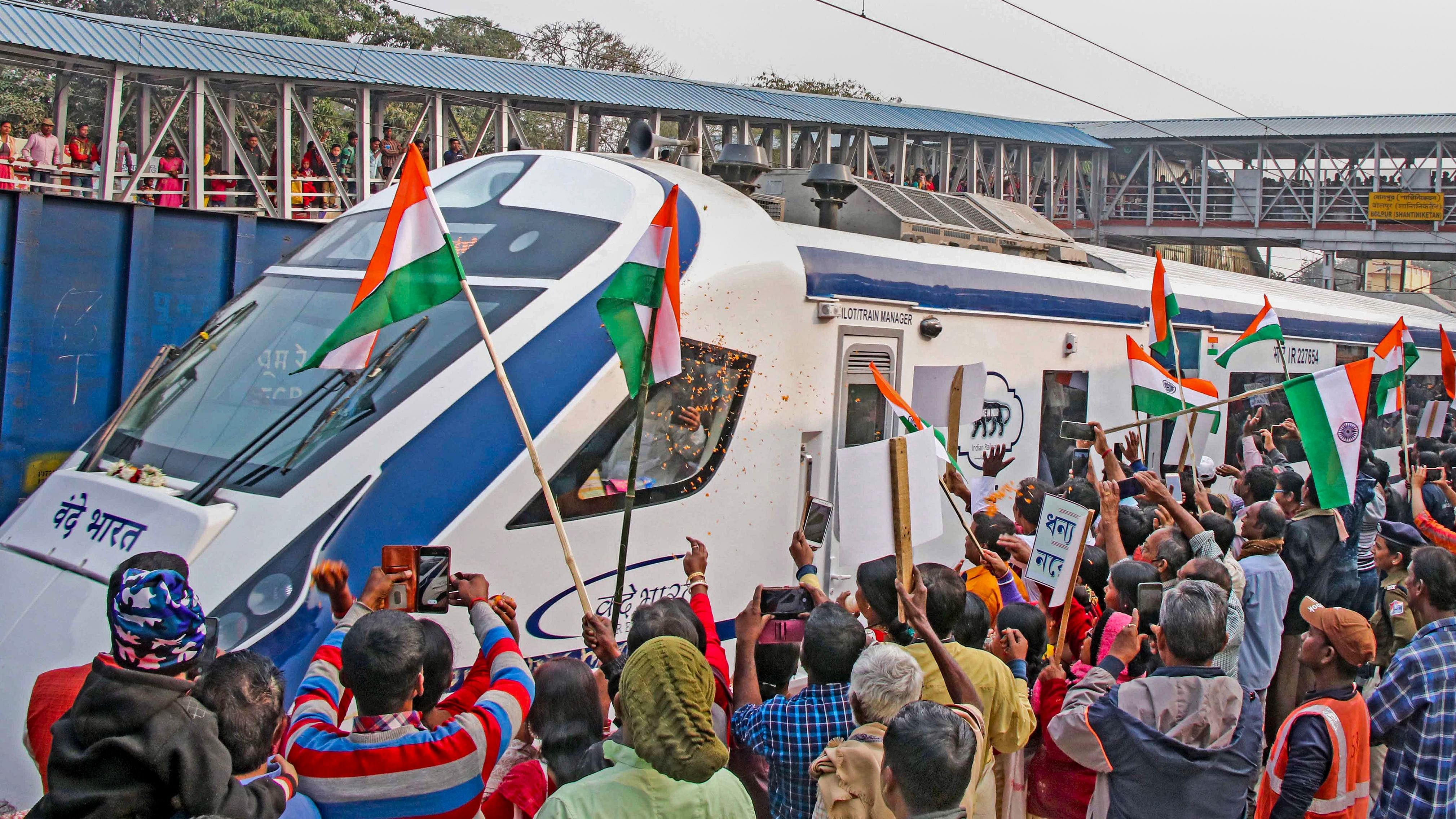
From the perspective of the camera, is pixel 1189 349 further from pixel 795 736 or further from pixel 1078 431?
pixel 795 736

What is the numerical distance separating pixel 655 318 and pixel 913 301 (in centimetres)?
266

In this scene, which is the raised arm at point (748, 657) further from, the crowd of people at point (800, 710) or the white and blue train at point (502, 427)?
the white and blue train at point (502, 427)

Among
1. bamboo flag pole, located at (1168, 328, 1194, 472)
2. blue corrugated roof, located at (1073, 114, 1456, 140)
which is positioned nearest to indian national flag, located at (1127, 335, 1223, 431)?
bamboo flag pole, located at (1168, 328, 1194, 472)

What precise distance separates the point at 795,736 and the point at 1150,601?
178 cm

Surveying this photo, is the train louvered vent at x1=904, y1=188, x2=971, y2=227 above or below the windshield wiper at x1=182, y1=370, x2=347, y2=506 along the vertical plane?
above

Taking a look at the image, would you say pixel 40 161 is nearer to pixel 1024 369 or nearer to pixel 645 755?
pixel 1024 369

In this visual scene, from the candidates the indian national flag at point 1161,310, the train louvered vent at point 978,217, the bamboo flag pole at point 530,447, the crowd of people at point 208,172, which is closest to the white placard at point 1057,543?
the bamboo flag pole at point 530,447

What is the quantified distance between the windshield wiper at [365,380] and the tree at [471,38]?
33.4 metres

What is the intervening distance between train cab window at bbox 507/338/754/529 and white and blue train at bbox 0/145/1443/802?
0.01 metres

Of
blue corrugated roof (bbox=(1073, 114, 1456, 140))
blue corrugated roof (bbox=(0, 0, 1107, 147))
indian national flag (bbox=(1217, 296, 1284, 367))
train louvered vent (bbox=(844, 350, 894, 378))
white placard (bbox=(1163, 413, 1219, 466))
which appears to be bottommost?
white placard (bbox=(1163, 413, 1219, 466))

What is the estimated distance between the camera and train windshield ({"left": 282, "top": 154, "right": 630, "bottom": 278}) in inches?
198

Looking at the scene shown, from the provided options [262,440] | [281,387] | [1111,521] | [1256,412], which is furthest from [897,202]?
[1256,412]

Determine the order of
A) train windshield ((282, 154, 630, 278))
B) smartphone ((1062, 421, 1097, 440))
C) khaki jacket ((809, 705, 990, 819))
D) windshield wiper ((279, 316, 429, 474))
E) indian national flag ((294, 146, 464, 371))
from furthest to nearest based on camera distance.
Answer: smartphone ((1062, 421, 1097, 440))
train windshield ((282, 154, 630, 278))
windshield wiper ((279, 316, 429, 474))
indian national flag ((294, 146, 464, 371))
khaki jacket ((809, 705, 990, 819))

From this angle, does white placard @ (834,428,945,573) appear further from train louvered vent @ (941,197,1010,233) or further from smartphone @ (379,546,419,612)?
train louvered vent @ (941,197,1010,233)
